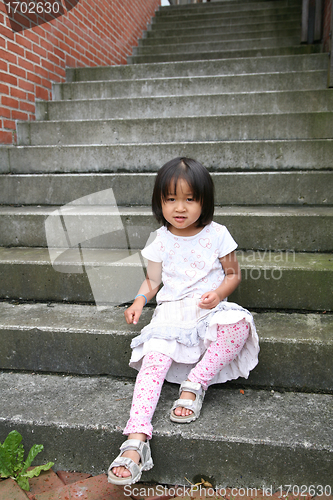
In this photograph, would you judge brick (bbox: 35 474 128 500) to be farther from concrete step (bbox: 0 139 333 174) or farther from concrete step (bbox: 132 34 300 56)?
concrete step (bbox: 132 34 300 56)

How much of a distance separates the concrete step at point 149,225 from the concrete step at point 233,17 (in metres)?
4.36

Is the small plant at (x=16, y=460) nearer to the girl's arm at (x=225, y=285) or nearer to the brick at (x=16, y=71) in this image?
the girl's arm at (x=225, y=285)

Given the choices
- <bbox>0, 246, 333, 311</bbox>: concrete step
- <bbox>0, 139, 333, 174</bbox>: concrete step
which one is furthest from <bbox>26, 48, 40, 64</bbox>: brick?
<bbox>0, 246, 333, 311</bbox>: concrete step

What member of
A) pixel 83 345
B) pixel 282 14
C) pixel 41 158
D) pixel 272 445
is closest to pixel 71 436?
pixel 83 345

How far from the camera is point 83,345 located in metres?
1.72

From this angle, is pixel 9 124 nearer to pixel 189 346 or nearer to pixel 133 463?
pixel 189 346

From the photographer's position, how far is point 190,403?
1371mm

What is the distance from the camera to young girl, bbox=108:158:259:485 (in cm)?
138

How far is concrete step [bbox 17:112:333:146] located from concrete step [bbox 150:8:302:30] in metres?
3.42

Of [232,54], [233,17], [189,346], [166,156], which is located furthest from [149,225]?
[233,17]

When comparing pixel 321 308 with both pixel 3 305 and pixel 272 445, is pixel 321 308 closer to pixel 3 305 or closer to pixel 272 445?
pixel 272 445

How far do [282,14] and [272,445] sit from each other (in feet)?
19.4

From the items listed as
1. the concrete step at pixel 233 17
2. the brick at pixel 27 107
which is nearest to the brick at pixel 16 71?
the brick at pixel 27 107

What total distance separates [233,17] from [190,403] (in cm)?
594
